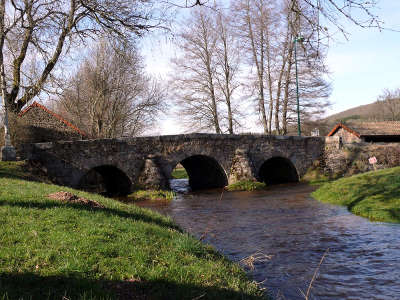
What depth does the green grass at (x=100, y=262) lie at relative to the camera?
12.4ft

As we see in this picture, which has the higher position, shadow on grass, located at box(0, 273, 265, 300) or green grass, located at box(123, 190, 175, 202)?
shadow on grass, located at box(0, 273, 265, 300)

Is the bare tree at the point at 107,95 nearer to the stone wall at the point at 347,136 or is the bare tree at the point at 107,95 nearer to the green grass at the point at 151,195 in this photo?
the green grass at the point at 151,195

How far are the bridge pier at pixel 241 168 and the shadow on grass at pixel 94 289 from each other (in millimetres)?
16485

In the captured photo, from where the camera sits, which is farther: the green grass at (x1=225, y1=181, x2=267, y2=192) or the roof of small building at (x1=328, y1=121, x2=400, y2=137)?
the roof of small building at (x1=328, y1=121, x2=400, y2=137)

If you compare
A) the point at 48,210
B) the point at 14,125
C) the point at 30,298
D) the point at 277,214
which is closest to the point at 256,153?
the point at 277,214

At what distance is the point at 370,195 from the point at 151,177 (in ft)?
32.0

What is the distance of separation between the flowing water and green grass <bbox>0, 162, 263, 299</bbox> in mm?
1208

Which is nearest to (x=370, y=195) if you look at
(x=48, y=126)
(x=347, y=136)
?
(x=48, y=126)

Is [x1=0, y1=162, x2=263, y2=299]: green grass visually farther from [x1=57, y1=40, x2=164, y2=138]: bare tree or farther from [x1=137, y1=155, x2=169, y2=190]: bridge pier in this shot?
[x1=57, y1=40, x2=164, y2=138]: bare tree

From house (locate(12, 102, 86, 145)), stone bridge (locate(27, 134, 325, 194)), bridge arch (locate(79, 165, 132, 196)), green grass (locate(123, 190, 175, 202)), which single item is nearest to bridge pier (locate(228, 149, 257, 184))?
stone bridge (locate(27, 134, 325, 194))

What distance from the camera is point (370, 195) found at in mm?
12438

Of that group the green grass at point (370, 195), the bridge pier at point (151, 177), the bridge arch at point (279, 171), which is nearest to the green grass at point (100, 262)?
the green grass at point (370, 195)

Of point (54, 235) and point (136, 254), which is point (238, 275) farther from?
point (54, 235)

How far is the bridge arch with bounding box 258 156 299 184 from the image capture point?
974 inches
